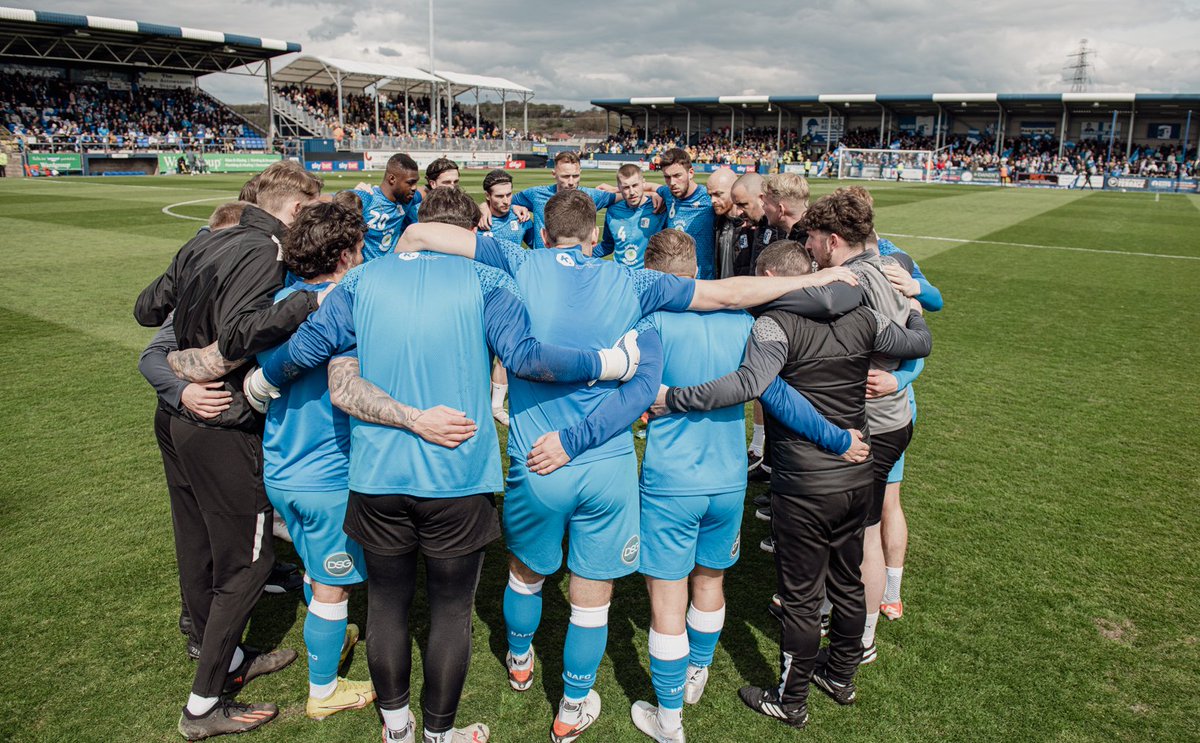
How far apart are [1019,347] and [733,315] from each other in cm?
857

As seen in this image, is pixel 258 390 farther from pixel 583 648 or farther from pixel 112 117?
pixel 112 117

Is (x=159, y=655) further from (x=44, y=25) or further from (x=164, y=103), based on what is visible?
(x=164, y=103)

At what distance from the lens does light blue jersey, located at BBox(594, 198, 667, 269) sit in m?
7.77

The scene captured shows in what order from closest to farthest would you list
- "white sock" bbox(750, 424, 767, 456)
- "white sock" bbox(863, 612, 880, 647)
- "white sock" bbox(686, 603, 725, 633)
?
"white sock" bbox(686, 603, 725, 633) < "white sock" bbox(863, 612, 880, 647) < "white sock" bbox(750, 424, 767, 456)

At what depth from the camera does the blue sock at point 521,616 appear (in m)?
3.57

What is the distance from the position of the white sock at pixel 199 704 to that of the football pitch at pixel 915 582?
189 millimetres

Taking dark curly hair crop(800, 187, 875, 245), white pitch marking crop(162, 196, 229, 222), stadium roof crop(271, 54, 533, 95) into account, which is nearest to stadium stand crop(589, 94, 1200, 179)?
stadium roof crop(271, 54, 533, 95)

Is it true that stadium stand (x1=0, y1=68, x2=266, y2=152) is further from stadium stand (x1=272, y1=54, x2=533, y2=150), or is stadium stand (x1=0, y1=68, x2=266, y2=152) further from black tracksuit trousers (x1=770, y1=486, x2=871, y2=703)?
black tracksuit trousers (x1=770, y1=486, x2=871, y2=703)

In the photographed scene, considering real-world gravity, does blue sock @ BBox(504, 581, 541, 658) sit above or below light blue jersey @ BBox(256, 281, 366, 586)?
below

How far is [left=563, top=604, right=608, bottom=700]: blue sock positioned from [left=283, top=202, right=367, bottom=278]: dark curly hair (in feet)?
6.03

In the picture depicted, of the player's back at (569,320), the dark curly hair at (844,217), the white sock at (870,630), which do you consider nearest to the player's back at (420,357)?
the player's back at (569,320)

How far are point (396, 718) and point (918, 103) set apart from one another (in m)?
69.0

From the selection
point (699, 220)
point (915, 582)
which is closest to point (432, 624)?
point (915, 582)

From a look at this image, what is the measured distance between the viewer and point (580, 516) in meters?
3.25
